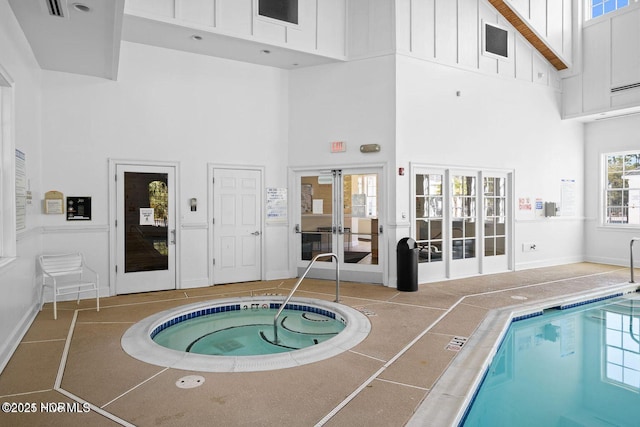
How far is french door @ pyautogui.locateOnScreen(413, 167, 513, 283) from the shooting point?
7.07m

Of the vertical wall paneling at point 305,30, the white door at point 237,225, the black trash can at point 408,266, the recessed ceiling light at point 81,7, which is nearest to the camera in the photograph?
the recessed ceiling light at point 81,7

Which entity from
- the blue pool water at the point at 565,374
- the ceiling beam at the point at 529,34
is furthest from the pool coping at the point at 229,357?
the ceiling beam at the point at 529,34

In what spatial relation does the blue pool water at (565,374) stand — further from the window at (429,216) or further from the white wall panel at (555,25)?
the white wall panel at (555,25)

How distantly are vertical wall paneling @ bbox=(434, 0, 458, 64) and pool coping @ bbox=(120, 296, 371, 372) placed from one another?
16.0 feet

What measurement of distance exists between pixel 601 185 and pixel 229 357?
9.09 m

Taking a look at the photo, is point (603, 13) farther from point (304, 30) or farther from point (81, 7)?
point (81, 7)

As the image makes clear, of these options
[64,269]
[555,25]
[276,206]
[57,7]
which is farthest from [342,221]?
[555,25]

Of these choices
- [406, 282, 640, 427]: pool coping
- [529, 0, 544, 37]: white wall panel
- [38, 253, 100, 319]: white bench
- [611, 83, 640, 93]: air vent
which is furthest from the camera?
[529, 0, 544, 37]: white wall panel

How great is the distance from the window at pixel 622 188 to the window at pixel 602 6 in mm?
2975

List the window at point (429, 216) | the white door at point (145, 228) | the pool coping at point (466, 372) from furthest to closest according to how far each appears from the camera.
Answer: the window at point (429, 216)
the white door at point (145, 228)
the pool coping at point (466, 372)

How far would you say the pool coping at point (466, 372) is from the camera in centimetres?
273

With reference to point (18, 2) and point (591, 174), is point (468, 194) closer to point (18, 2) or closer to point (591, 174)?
point (591, 174)

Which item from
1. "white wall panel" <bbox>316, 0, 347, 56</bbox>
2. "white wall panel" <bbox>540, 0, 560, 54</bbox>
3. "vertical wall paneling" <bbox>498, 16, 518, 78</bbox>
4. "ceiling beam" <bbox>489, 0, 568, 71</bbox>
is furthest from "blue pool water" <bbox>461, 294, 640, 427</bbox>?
"white wall panel" <bbox>540, 0, 560, 54</bbox>

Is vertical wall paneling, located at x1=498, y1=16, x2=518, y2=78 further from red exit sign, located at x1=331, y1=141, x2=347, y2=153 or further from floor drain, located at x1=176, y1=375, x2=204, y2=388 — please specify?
floor drain, located at x1=176, y1=375, x2=204, y2=388
